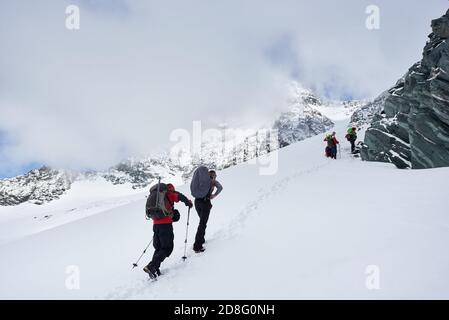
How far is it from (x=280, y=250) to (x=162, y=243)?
3303mm

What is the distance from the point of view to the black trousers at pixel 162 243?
320 inches

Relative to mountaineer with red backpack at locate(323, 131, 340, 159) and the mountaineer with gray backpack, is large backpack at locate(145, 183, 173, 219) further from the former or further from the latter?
mountaineer with red backpack at locate(323, 131, 340, 159)

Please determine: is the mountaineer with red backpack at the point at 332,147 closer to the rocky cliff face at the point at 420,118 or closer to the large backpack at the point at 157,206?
the rocky cliff face at the point at 420,118

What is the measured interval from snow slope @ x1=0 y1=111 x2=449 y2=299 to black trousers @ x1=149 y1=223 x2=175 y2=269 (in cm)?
53

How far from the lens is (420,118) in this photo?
61.4 ft

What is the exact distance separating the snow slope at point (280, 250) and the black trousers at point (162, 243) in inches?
20.8

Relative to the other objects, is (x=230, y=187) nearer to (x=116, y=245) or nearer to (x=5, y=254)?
(x=116, y=245)

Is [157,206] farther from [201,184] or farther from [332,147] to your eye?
[332,147]

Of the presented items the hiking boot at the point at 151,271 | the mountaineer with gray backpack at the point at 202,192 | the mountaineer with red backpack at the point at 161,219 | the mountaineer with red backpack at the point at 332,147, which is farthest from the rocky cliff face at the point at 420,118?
the hiking boot at the point at 151,271

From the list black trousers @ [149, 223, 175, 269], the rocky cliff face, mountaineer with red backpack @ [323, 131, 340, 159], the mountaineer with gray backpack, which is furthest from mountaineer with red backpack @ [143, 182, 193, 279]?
mountaineer with red backpack @ [323, 131, 340, 159]

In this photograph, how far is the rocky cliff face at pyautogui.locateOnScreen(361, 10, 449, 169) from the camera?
676 inches

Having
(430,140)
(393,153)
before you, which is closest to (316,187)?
(430,140)

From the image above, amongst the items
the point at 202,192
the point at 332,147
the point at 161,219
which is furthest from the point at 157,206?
the point at 332,147

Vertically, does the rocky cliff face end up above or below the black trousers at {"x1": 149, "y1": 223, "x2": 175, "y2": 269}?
above
